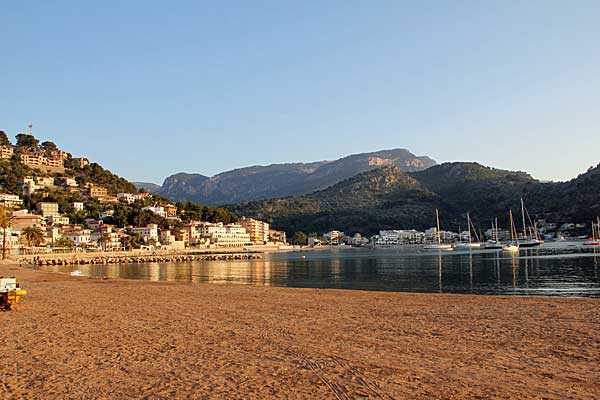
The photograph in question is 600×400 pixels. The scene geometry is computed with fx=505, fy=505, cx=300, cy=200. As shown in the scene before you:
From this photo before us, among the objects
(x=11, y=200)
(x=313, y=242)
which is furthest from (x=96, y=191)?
(x=313, y=242)

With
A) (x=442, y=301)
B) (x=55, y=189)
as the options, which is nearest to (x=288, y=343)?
(x=442, y=301)

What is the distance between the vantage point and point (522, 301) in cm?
1906

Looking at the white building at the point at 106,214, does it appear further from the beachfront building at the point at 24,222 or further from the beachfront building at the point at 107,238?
the beachfront building at the point at 24,222

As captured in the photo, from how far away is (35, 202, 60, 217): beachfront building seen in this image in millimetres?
113188

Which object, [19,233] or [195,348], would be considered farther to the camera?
[19,233]

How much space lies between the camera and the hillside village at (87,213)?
100 m

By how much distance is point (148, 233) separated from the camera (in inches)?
4537

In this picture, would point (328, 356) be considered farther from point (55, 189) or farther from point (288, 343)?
point (55, 189)

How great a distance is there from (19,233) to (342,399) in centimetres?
10096

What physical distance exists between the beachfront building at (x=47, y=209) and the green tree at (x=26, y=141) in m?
66.9

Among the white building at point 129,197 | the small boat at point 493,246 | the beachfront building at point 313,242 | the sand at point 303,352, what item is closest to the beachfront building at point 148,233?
the white building at point 129,197

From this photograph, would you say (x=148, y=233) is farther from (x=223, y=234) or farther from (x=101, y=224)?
(x=223, y=234)

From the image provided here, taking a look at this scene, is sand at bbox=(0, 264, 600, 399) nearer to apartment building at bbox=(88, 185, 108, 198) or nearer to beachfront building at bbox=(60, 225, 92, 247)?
beachfront building at bbox=(60, 225, 92, 247)

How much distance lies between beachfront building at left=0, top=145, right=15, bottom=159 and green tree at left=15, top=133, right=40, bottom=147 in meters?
14.2
